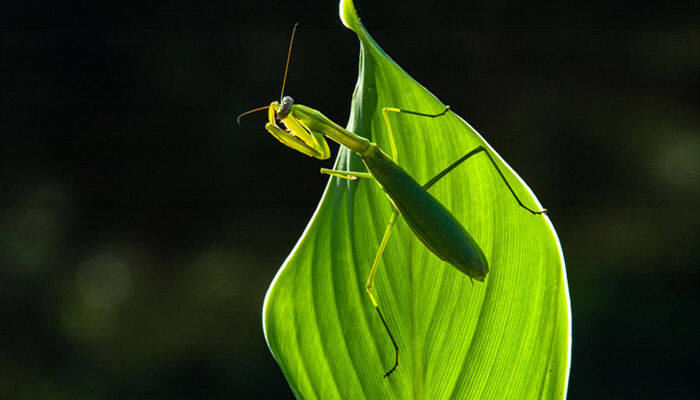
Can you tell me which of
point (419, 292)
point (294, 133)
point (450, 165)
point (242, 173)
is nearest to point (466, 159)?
point (450, 165)

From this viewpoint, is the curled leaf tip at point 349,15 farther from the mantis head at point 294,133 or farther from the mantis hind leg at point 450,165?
the mantis head at point 294,133

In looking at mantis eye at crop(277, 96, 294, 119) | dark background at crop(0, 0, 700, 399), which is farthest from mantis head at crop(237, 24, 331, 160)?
dark background at crop(0, 0, 700, 399)

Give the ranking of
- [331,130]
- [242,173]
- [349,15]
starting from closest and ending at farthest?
[349,15], [331,130], [242,173]

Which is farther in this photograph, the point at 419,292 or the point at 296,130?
the point at 296,130

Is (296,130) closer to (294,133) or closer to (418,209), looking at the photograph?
(294,133)

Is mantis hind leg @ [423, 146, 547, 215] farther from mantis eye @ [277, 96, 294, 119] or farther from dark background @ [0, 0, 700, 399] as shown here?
dark background @ [0, 0, 700, 399]

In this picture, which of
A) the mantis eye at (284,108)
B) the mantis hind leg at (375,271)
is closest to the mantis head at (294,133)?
the mantis eye at (284,108)
